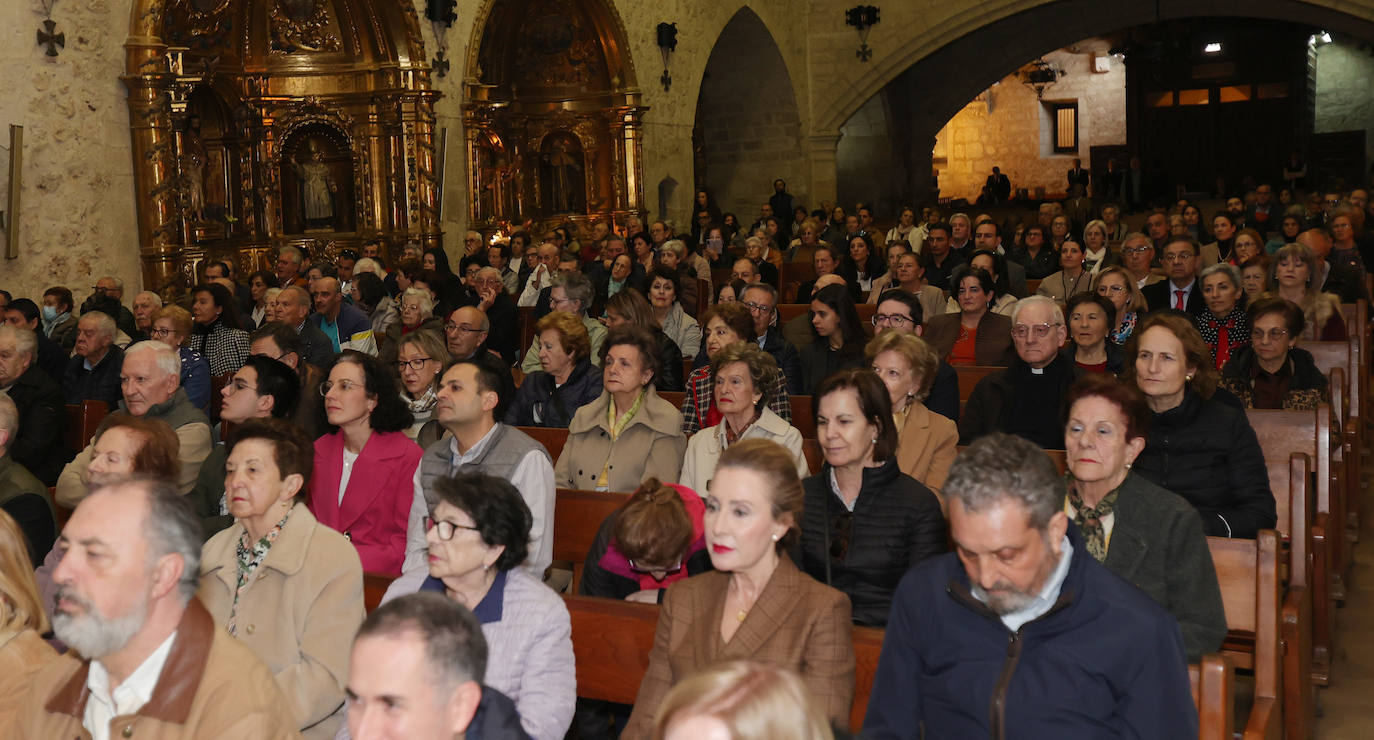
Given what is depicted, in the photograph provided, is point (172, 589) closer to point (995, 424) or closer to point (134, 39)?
point (995, 424)

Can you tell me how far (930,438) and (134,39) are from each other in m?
7.60

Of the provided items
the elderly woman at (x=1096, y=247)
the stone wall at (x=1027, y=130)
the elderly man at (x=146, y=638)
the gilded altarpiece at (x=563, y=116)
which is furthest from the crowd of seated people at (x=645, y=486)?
the stone wall at (x=1027, y=130)

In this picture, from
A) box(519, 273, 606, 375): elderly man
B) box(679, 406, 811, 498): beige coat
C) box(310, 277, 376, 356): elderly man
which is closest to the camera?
box(679, 406, 811, 498): beige coat

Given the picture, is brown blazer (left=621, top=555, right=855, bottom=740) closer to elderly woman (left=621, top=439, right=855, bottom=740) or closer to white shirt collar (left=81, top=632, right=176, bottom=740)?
elderly woman (left=621, top=439, right=855, bottom=740)

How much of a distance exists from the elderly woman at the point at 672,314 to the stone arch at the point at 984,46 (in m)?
12.4

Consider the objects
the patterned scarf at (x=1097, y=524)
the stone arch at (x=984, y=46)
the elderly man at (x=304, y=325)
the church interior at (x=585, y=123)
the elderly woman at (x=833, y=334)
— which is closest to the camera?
the patterned scarf at (x=1097, y=524)

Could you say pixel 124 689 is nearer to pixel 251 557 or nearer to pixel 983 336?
A: pixel 251 557

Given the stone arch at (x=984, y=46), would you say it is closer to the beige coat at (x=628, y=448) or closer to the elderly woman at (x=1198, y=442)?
the beige coat at (x=628, y=448)

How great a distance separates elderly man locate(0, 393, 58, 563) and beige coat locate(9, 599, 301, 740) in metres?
1.86

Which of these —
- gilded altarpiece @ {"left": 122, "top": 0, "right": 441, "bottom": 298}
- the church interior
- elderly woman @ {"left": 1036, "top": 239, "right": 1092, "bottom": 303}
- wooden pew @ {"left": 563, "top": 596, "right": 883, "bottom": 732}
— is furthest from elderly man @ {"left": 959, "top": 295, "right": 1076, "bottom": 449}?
gilded altarpiece @ {"left": 122, "top": 0, "right": 441, "bottom": 298}

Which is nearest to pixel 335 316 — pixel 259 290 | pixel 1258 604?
pixel 259 290

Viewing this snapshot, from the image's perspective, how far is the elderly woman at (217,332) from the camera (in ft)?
24.3

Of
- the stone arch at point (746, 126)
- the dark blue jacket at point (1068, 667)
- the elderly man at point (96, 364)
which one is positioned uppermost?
the stone arch at point (746, 126)

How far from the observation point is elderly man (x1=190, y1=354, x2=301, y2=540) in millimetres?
4438
